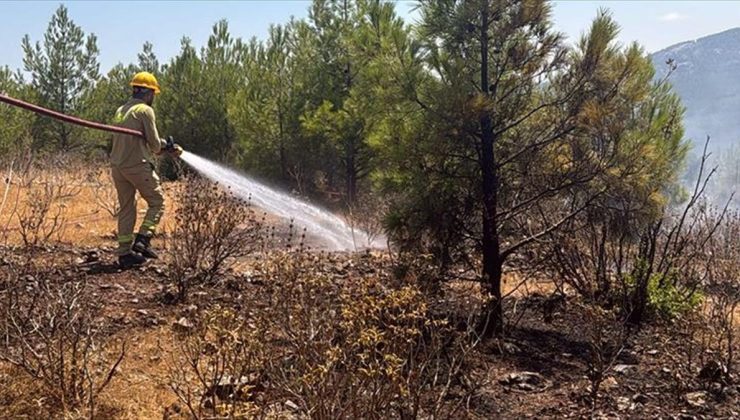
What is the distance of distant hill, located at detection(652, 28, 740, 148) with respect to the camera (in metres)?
95.6

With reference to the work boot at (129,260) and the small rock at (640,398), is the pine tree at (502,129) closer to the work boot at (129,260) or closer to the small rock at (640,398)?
the small rock at (640,398)

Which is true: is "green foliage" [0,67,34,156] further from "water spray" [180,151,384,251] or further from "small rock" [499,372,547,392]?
"small rock" [499,372,547,392]

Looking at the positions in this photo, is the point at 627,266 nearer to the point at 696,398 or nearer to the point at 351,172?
the point at 696,398

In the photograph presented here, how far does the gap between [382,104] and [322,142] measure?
10840mm

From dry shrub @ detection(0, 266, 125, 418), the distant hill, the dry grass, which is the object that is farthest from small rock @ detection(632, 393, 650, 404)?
the distant hill

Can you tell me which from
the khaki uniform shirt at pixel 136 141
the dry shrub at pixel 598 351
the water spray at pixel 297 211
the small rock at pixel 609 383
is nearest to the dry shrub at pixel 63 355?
the khaki uniform shirt at pixel 136 141

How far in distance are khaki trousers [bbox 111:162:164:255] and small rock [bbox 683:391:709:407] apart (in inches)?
185

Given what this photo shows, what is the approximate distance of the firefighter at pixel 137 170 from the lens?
626 centimetres

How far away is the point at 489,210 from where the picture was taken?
518 centimetres

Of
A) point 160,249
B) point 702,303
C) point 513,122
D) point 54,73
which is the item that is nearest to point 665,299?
point 702,303

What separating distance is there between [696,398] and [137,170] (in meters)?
4.96

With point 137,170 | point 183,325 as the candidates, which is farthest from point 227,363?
point 137,170

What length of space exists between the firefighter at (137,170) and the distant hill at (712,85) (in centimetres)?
7506

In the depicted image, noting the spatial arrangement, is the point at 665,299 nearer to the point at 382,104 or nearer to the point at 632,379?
the point at 632,379
